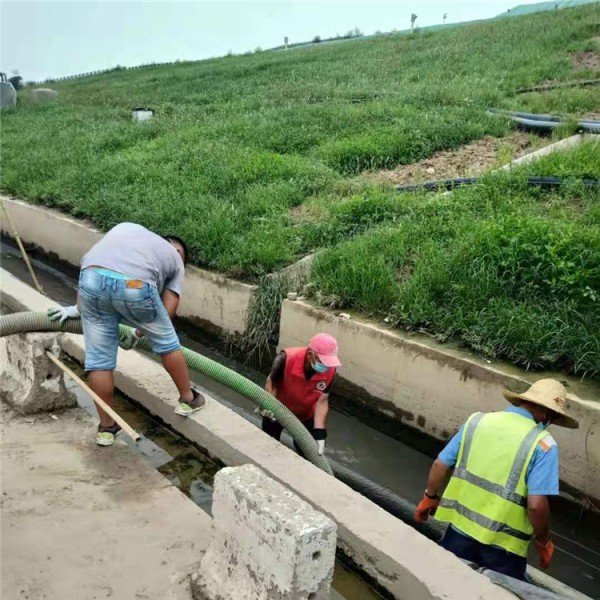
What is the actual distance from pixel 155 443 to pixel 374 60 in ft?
51.6

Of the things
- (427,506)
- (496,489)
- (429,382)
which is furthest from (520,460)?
(429,382)

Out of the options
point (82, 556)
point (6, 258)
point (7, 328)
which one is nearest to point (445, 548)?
point (82, 556)

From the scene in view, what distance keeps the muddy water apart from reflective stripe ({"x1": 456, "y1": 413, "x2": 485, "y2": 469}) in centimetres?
141

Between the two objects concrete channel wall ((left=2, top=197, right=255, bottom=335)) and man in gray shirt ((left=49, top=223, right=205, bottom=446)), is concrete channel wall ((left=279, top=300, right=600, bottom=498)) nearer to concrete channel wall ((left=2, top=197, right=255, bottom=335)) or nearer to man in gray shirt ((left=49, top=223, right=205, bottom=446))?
concrete channel wall ((left=2, top=197, right=255, bottom=335))

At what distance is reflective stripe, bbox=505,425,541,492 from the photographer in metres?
3.06

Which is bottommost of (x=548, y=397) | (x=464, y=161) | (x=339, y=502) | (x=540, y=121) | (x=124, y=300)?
(x=339, y=502)

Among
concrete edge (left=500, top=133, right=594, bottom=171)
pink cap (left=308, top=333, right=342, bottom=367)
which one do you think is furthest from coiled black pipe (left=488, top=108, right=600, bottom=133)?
pink cap (left=308, top=333, right=342, bottom=367)

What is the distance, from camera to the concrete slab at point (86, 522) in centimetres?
296

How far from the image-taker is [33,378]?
13.9 feet

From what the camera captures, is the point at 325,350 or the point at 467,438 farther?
the point at 325,350

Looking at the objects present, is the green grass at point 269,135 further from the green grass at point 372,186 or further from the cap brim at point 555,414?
the cap brim at point 555,414

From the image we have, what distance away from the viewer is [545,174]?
740 cm

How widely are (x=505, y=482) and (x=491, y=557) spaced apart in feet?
1.46

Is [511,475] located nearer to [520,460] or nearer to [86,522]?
[520,460]
